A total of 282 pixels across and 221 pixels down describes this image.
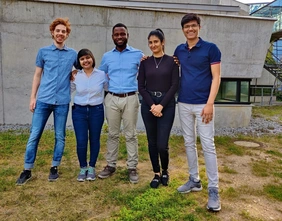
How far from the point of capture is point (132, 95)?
10.3 feet

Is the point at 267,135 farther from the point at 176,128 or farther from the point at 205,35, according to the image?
the point at 205,35

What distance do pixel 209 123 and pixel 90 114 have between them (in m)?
1.51

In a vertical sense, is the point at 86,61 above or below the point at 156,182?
above

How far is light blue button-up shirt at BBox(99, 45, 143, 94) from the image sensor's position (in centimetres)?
307

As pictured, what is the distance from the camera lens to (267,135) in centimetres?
629

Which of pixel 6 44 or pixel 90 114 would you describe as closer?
pixel 90 114

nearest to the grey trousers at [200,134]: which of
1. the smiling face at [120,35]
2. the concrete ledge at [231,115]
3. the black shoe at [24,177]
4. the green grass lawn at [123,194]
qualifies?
the green grass lawn at [123,194]

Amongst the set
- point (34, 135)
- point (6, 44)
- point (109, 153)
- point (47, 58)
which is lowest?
point (109, 153)

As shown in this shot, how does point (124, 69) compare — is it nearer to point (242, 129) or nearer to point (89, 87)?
point (89, 87)

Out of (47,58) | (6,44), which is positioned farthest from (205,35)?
(6,44)

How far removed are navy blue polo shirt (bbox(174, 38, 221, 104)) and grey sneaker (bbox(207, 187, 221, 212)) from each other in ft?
3.26

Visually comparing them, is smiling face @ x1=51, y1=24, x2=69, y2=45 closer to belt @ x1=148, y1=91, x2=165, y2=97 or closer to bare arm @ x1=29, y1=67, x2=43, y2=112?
bare arm @ x1=29, y1=67, x2=43, y2=112

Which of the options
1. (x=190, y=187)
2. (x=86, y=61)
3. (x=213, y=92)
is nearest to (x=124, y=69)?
(x=86, y=61)

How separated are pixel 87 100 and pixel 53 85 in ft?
1.55
